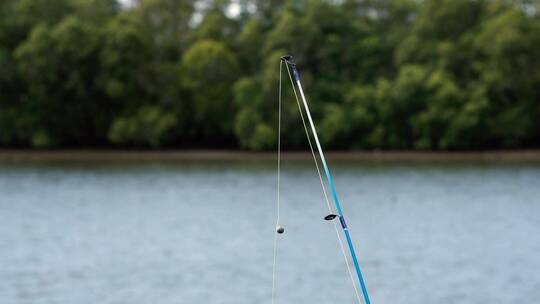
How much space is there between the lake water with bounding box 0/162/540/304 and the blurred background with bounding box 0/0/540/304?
1.17ft

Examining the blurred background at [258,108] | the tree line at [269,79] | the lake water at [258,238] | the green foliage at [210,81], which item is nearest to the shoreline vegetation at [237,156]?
the blurred background at [258,108]

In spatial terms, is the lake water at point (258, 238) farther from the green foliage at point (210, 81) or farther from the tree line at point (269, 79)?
the green foliage at point (210, 81)

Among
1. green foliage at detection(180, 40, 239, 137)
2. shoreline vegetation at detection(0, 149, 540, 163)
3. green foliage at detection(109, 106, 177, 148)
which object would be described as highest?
green foliage at detection(180, 40, 239, 137)

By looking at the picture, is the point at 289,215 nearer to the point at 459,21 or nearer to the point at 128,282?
the point at 128,282

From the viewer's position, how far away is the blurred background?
145 feet

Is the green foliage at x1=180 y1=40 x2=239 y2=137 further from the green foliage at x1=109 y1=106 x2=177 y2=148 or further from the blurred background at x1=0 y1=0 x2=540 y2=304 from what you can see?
the green foliage at x1=109 y1=106 x2=177 y2=148

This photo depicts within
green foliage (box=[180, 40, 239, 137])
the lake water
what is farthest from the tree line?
the lake water

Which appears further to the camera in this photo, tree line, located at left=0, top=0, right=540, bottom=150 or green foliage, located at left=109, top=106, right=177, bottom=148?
green foliage, located at left=109, top=106, right=177, bottom=148

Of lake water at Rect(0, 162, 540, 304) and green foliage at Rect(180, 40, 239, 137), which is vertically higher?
green foliage at Rect(180, 40, 239, 137)

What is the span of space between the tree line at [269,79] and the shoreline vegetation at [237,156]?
3.07 ft

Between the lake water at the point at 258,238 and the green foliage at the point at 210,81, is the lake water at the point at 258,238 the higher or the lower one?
the lower one

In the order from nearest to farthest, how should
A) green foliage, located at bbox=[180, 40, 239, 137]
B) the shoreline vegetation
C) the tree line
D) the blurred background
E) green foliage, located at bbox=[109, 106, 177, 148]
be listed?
1. the blurred background
2. the shoreline vegetation
3. the tree line
4. green foliage, located at bbox=[109, 106, 177, 148]
5. green foliage, located at bbox=[180, 40, 239, 137]

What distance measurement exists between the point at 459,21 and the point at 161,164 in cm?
2643

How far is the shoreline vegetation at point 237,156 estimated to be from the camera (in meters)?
68.1
